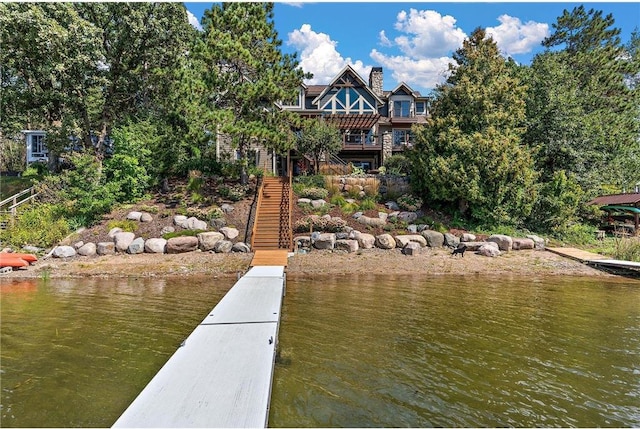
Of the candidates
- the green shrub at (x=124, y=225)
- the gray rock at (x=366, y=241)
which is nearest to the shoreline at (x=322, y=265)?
the gray rock at (x=366, y=241)

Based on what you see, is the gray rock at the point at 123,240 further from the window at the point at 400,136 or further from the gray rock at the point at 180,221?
the window at the point at 400,136

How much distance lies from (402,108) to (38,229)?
99.7ft

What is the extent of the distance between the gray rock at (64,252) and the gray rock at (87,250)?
0.88 ft

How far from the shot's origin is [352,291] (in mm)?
11195

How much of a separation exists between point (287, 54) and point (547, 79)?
1526 cm

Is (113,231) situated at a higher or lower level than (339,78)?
lower

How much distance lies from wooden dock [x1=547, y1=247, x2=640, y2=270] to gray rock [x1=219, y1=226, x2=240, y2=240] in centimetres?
1489

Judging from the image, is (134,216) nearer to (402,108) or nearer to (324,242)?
(324,242)

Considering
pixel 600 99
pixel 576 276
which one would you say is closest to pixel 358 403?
pixel 576 276

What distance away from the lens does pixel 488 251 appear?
52.8ft

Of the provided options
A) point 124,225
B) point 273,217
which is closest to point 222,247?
point 273,217

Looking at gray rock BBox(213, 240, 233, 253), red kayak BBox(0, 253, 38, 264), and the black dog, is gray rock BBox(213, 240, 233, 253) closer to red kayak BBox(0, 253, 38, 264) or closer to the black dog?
red kayak BBox(0, 253, 38, 264)

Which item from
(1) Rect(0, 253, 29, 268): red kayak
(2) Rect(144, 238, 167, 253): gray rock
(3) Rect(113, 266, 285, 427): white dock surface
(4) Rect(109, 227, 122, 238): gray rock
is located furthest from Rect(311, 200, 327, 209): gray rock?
(3) Rect(113, 266, 285, 427): white dock surface

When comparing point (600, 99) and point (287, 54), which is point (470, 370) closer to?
point (287, 54)
